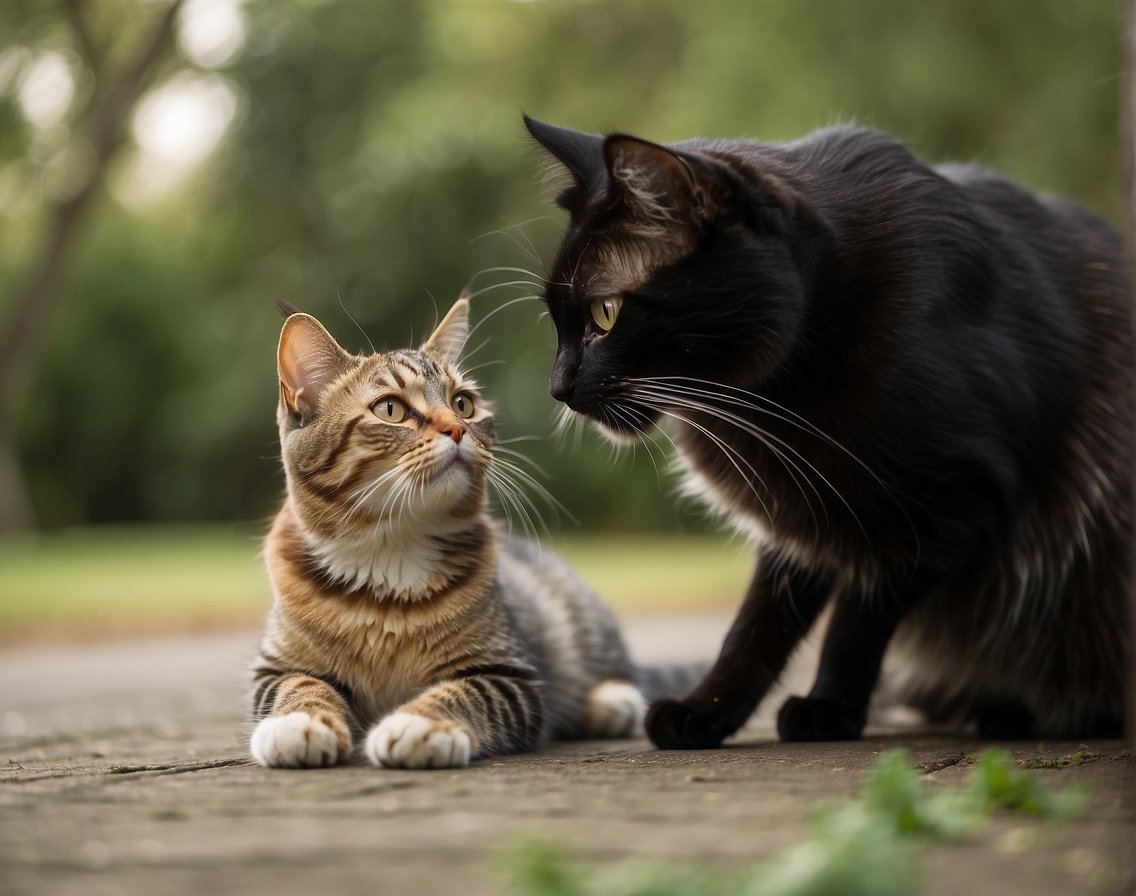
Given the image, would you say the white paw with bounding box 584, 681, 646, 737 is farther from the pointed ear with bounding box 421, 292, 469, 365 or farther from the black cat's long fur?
the pointed ear with bounding box 421, 292, 469, 365

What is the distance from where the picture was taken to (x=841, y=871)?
1.33 meters

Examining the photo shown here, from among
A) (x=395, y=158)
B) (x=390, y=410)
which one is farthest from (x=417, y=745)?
(x=395, y=158)

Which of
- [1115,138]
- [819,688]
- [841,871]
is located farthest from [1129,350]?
[1115,138]

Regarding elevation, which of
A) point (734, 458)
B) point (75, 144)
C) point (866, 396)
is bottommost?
point (734, 458)

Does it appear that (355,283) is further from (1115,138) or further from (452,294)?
(1115,138)

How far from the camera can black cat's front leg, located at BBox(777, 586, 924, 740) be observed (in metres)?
3.03

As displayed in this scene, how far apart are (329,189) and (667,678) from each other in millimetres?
16886

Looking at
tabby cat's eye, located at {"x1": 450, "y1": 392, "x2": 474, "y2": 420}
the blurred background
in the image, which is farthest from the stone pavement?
the blurred background

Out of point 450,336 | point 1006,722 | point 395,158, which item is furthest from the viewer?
point 395,158

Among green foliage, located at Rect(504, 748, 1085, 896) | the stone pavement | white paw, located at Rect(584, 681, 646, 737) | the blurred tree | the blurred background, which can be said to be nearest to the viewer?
green foliage, located at Rect(504, 748, 1085, 896)

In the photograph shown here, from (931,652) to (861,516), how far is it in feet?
2.29

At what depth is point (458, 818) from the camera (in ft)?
6.21

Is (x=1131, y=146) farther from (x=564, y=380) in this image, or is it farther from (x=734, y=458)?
(x=564, y=380)

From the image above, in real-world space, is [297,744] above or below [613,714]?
above
